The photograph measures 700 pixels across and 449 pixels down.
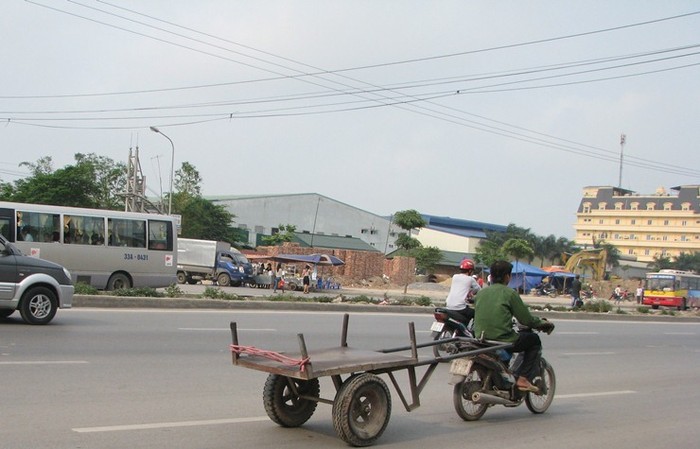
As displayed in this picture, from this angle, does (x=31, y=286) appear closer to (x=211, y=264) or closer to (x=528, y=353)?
(x=528, y=353)

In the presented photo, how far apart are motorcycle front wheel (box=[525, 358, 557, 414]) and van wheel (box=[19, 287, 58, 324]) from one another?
922 centimetres

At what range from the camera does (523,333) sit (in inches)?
323

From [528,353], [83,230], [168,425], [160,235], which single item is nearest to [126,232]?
[160,235]

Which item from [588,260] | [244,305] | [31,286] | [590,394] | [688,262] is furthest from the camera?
[688,262]

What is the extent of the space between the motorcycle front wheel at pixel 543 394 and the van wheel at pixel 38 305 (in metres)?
9.22

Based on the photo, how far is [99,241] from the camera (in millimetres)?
24625

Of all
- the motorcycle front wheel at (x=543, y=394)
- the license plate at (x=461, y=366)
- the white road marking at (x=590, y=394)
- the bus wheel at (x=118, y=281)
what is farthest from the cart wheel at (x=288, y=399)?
the bus wheel at (x=118, y=281)

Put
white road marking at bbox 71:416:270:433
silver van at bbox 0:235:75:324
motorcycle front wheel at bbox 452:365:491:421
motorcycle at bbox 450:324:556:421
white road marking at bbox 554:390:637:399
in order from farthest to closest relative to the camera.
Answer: silver van at bbox 0:235:75:324
white road marking at bbox 554:390:637:399
motorcycle front wheel at bbox 452:365:491:421
motorcycle at bbox 450:324:556:421
white road marking at bbox 71:416:270:433

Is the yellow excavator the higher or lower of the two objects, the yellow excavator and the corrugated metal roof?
the lower

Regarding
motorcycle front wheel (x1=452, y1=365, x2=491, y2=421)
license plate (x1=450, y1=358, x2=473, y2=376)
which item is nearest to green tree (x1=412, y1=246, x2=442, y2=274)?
motorcycle front wheel (x1=452, y1=365, x2=491, y2=421)

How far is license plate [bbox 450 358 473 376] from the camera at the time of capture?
7.58 m

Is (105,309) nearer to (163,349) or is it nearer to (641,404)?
(163,349)

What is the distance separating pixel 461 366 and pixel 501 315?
0.75 metres

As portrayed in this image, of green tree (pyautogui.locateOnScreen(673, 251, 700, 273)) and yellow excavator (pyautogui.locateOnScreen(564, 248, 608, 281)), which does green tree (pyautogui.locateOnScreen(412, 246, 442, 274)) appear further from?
green tree (pyautogui.locateOnScreen(673, 251, 700, 273))
